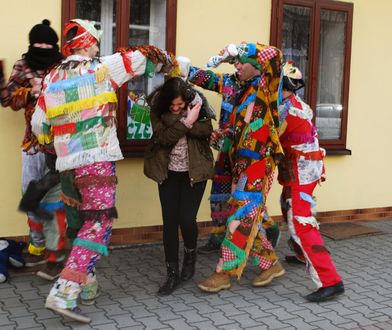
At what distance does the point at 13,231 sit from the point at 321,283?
272cm

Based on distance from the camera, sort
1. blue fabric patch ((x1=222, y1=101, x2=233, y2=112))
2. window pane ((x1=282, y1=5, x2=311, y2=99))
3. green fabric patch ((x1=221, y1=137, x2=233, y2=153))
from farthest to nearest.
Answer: window pane ((x1=282, y1=5, x2=311, y2=99)), blue fabric patch ((x1=222, y1=101, x2=233, y2=112)), green fabric patch ((x1=221, y1=137, x2=233, y2=153))

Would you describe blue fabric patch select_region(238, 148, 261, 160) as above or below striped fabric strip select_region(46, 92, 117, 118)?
below

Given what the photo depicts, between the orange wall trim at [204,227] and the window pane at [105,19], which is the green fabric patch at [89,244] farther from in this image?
the window pane at [105,19]

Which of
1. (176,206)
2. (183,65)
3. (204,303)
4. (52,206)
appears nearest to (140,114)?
(183,65)

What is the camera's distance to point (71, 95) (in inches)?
145

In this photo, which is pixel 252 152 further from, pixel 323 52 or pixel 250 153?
pixel 323 52

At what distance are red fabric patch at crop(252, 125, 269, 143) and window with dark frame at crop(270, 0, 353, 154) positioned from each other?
2.13m

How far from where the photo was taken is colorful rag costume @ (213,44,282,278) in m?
4.27

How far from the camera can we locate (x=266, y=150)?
434 cm

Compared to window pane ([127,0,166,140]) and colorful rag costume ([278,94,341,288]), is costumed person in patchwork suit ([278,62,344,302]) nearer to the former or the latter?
colorful rag costume ([278,94,341,288])

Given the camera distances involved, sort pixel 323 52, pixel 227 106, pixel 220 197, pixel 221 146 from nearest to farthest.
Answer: pixel 221 146, pixel 227 106, pixel 220 197, pixel 323 52

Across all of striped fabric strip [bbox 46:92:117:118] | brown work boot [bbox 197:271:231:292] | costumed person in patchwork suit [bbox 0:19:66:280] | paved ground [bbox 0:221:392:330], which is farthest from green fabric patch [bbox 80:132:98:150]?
brown work boot [bbox 197:271:231:292]

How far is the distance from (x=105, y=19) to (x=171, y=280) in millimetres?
2574

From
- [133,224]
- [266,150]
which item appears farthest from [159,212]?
[266,150]
